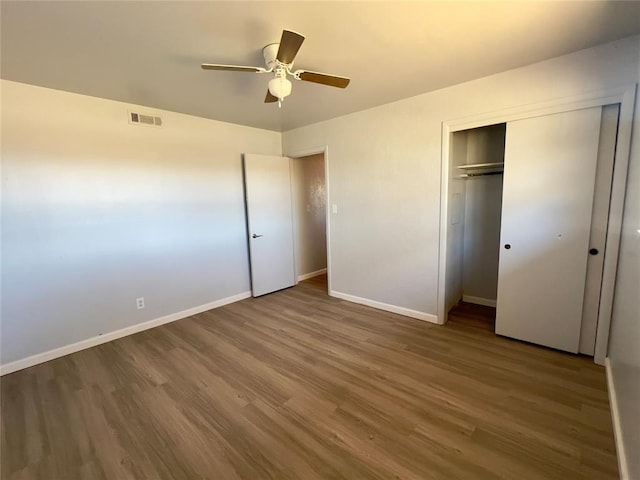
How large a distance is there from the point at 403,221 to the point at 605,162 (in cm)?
167

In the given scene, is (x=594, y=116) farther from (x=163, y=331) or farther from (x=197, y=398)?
(x=163, y=331)

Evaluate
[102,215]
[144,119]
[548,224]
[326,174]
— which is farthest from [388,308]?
[144,119]

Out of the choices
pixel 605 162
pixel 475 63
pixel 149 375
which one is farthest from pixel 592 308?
pixel 149 375

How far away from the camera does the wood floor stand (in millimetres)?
1513

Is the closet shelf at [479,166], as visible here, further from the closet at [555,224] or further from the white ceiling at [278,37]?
the white ceiling at [278,37]

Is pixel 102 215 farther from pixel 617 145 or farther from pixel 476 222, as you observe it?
pixel 617 145

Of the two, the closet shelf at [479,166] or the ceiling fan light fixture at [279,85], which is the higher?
the ceiling fan light fixture at [279,85]

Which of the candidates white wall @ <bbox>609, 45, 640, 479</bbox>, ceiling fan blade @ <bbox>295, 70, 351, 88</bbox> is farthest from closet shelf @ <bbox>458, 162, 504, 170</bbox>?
ceiling fan blade @ <bbox>295, 70, 351, 88</bbox>

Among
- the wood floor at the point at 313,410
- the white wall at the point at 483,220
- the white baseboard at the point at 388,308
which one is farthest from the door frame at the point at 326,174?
the white wall at the point at 483,220

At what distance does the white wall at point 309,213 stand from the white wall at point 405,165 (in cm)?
86

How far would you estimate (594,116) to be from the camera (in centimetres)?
214

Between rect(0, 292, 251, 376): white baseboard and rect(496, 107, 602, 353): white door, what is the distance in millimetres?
3414

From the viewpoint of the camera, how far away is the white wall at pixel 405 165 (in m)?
2.20

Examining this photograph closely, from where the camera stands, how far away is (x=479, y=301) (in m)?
3.66
